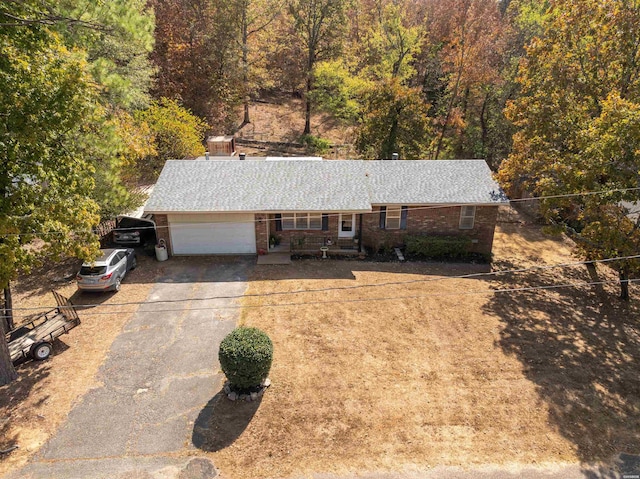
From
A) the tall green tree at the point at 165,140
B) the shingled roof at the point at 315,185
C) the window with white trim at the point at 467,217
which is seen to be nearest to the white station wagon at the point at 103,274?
the shingled roof at the point at 315,185

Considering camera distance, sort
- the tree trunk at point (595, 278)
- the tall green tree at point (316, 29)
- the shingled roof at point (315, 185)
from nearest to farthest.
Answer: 1. the tree trunk at point (595, 278)
2. the shingled roof at point (315, 185)
3. the tall green tree at point (316, 29)

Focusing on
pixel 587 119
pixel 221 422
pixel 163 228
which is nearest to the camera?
pixel 221 422

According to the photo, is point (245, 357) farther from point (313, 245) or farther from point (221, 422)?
point (313, 245)

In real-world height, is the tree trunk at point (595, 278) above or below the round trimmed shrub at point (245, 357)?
below

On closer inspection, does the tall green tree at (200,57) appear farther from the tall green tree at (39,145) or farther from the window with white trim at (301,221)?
the tall green tree at (39,145)

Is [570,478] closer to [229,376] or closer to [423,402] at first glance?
[423,402]

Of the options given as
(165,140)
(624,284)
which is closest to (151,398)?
(624,284)
